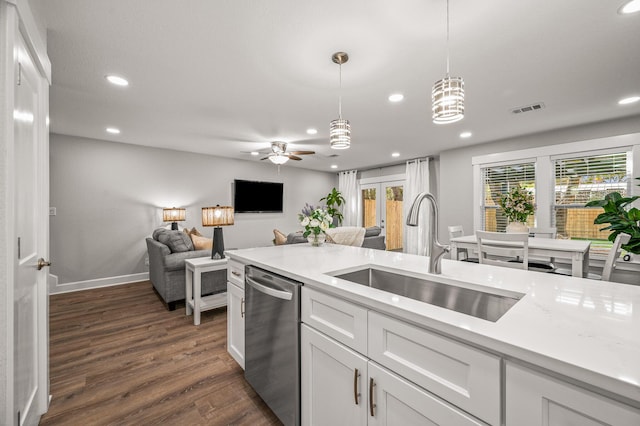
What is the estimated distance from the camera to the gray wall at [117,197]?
4.26 m

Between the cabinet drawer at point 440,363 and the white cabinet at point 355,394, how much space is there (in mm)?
36

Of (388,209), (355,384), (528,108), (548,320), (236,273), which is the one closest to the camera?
(548,320)

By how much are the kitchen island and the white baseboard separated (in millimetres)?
4737

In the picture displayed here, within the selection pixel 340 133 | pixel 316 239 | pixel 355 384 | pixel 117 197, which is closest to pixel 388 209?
pixel 316 239

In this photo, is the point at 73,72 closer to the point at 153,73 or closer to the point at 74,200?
the point at 153,73

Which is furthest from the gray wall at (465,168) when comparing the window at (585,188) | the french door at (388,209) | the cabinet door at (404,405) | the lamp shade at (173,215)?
the lamp shade at (173,215)

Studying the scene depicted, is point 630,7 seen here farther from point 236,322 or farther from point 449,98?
point 236,322

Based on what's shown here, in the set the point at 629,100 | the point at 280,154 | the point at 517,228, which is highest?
the point at 629,100

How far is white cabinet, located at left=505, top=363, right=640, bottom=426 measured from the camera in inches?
22.1

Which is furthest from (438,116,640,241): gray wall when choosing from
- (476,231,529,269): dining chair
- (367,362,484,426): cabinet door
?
(367,362,484,426): cabinet door

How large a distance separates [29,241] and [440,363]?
1938 millimetres

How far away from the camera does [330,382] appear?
122 centimetres

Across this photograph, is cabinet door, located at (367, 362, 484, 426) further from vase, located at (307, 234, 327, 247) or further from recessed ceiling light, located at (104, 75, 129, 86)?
recessed ceiling light, located at (104, 75, 129, 86)

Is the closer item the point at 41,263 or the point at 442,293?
the point at 442,293
